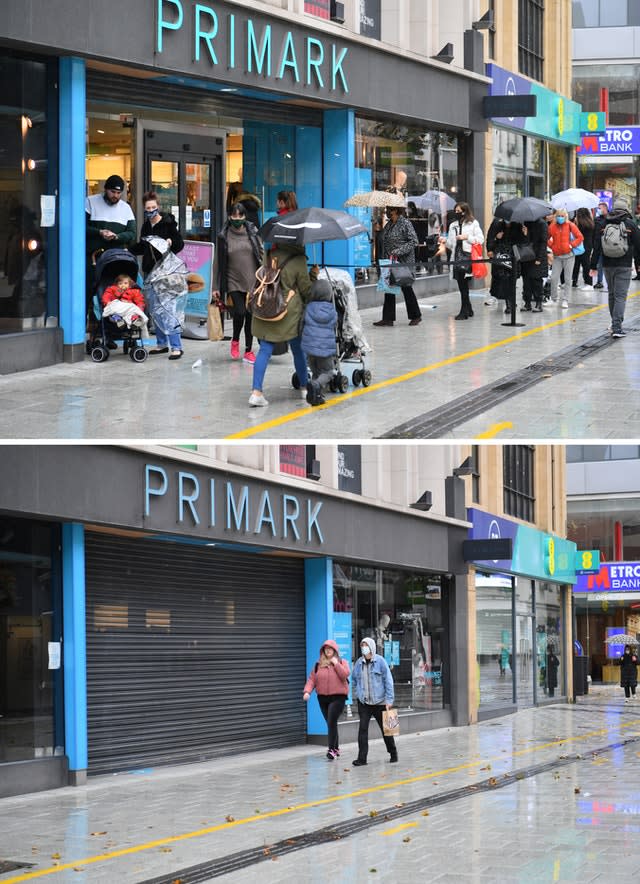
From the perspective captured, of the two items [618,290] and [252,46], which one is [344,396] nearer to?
[618,290]

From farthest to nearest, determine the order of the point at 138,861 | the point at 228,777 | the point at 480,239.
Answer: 1. the point at 480,239
2. the point at 228,777
3. the point at 138,861

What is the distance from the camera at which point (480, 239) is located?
79.0ft

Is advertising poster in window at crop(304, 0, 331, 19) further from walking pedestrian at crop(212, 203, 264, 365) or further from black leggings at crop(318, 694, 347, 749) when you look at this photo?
black leggings at crop(318, 694, 347, 749)

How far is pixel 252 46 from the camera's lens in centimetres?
2008

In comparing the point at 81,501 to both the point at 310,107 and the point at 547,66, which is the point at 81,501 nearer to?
the point at 310,107

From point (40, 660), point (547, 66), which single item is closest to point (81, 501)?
point (40, 660)

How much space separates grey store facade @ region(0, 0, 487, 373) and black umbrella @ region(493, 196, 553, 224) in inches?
117

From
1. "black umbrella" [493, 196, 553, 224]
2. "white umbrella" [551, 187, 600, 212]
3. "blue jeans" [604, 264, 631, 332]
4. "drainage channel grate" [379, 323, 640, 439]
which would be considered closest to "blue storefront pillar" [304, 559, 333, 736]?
"drainage channel grate" [379, 323, 640, 439]

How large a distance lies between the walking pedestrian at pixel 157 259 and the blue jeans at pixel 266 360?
281 cm

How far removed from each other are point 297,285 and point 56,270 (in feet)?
12.1

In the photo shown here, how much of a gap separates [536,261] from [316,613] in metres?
7.66

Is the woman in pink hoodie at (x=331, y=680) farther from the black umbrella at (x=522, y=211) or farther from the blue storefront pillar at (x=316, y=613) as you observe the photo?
the black umbrella at (x=522, y=211)

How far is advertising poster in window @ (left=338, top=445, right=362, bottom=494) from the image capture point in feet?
62.0

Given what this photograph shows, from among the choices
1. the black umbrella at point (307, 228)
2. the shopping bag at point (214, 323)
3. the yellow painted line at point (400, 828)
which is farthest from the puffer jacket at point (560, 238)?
the yellow painted line at point (400, 828)
